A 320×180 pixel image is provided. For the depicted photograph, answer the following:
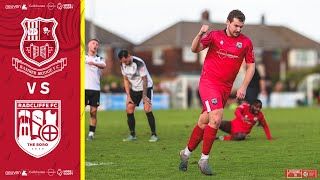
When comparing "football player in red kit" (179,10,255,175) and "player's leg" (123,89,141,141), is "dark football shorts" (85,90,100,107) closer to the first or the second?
"player's leg" (123,89,141,141)

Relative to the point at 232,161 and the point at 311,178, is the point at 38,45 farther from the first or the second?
the point at 232,161

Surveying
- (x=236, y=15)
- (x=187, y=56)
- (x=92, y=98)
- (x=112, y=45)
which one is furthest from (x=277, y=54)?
(x=236, y=15)

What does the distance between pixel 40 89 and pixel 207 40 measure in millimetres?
3168

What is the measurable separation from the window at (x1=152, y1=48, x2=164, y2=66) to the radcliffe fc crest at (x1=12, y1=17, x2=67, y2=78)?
283 ft

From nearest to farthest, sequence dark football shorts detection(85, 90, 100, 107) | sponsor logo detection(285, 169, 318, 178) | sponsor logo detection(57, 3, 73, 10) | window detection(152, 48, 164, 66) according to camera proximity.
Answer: sponsor logo detection(57, 3, 73, 10) → sponsor logo detection(285, 169, 318, 178) → dark football shorts detection(85, 90, 100, 107) → window detection(152, 48, 164, 66)

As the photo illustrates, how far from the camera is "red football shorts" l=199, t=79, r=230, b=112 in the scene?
11578 millimetres

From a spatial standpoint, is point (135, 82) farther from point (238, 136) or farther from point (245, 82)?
point (245, 82)

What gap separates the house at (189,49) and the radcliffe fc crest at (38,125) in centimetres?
7530

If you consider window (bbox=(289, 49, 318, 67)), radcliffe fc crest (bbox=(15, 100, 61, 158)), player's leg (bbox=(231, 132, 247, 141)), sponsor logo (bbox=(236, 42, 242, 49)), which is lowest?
window (bbox=(289, 49, 318, 67))

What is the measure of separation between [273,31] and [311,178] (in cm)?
8594

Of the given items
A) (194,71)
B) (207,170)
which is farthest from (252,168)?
(194,71)

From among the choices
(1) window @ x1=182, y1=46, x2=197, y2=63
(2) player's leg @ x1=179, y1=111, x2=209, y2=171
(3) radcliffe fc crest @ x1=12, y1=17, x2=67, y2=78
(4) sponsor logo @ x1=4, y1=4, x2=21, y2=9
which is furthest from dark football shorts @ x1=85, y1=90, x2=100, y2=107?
(1) window @ x1=182, y1=46, x2=197, y2=63

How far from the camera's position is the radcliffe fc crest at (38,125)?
9.07m

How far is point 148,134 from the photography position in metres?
20.6
